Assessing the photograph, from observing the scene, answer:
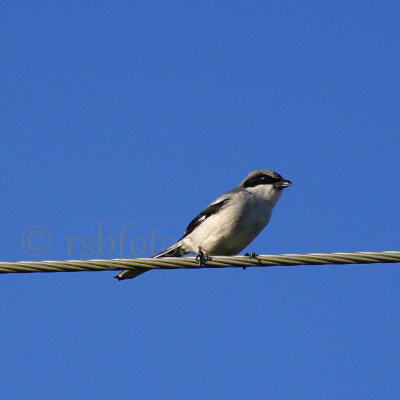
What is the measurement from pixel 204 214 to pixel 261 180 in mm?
864

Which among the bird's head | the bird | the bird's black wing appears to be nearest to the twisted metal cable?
the bird

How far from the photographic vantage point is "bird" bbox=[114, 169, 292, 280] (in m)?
8.27

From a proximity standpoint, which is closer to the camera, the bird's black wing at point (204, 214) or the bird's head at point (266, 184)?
the bird's black wing at point (204, 214)

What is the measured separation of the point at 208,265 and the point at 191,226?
3199 millimetres

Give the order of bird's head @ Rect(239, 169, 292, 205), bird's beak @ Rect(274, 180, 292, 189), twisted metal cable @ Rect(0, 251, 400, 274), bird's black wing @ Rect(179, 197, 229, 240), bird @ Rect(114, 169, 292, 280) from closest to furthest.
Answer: twisted metal cable @ Rect(0, 251, 400, 274), bird @ Rect(114, 169, 292, 280), bird's black wing @ Rect(179, 197, 229, 240), bird's head @ Rect(239, 169, 292, 205), bird's beak @ Rect(274, 180, 292, 189)

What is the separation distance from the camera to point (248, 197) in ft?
27.9

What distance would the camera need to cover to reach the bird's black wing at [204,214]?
8.61 m

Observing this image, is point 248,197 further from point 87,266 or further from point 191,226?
point 87,266

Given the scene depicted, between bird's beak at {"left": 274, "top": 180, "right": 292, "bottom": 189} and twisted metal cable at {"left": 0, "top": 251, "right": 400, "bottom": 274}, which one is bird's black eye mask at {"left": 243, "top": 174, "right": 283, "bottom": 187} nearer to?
bird's beak at {"left": 274, "top": 180, "right": 292, "bottom": 189}

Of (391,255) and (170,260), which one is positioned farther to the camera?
(170,260)

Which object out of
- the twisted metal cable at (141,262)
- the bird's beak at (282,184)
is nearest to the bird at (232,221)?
the bird's beak at (282,184)

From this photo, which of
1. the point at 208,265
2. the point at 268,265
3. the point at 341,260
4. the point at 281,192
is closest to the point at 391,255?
the point at 341,260

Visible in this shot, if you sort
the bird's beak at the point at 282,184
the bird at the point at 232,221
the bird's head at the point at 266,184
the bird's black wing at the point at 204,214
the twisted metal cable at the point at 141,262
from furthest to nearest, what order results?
the bird's beak at the point at 282,184, the bird's head at the point at 266,184, the bird's black wing at the point at 204,214, the bird at the point at 232,221, the twisted metal cable at the point at 141,262

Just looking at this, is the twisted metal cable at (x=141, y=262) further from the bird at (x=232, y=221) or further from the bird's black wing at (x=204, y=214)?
the bird's black wing at (x=204, y=214)
